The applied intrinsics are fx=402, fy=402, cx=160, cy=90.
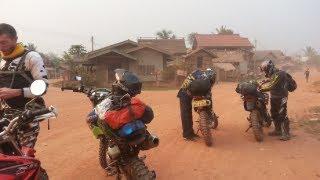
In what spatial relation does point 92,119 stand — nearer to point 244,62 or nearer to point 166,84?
point 166,84

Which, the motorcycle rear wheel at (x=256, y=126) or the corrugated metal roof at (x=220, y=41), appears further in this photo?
the corrugated metal roof at (x=220, y=41)

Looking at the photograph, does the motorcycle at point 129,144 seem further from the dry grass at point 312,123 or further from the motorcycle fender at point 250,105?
the dry grass at point 312,123

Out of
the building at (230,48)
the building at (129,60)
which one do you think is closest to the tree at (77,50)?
the building at (129,60)

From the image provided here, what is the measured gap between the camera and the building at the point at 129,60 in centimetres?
3347

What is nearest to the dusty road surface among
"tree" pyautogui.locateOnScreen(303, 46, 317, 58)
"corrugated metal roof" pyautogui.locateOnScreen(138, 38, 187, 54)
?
"corrugated metal roof" pyautogui.locateOnScreen(138, 38, 187, 54)

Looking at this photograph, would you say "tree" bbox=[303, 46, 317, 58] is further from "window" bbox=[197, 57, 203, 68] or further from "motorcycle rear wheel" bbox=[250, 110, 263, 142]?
"motorcycle rear wheel" bbox=[250, 110, 263, 142]

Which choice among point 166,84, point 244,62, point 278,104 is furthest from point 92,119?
point 244,62

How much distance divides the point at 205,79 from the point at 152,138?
11.8ft

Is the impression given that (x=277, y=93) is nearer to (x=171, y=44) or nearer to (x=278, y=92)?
(x=278, y=92)

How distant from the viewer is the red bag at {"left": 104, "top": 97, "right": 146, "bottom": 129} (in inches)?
171

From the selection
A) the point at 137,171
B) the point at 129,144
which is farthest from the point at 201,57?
the point at 137,171

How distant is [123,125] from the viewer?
171 inches

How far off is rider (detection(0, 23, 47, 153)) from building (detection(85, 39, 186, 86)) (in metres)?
28.3

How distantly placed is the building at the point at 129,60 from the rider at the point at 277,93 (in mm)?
24717
